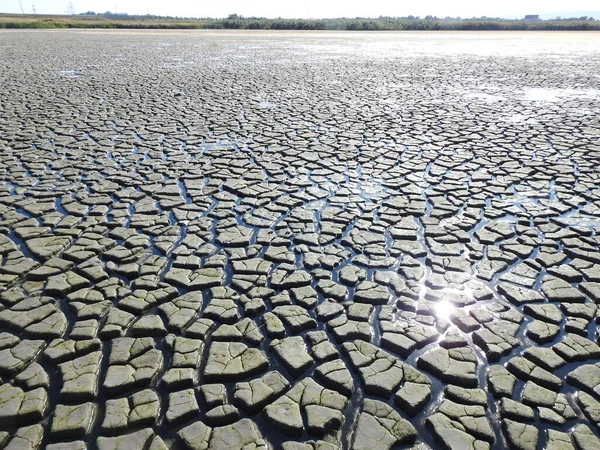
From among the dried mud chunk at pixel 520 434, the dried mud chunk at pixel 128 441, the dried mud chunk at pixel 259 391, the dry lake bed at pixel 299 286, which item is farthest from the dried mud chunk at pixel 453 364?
the dried mud chunk at pixel 128 441

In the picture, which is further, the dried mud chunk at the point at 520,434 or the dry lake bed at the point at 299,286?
the dry lake bed at the point at 299,286

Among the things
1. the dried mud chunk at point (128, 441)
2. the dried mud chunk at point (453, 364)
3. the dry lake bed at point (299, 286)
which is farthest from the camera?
the dried mud chunk at point (453, 364)

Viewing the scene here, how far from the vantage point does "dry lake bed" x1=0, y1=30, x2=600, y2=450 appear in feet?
7.29

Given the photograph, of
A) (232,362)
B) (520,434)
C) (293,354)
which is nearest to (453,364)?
(520,434)

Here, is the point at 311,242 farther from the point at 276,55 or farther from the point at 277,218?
the point at 276,55

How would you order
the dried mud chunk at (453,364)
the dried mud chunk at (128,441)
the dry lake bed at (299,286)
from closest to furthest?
the dried mud chunk at (128,441)
the dry lake bed at (299,286)
the dried mud chunk at (453,364)

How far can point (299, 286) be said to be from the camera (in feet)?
10.8

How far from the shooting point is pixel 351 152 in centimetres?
632

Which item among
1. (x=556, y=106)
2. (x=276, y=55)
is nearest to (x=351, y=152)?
(x=556, y=106)

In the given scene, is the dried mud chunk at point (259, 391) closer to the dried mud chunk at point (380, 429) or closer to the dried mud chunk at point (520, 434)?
the dried mud chunk at point (380, 429)

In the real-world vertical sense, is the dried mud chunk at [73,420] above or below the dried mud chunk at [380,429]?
below

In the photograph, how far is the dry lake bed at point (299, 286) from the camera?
2223 millimetres

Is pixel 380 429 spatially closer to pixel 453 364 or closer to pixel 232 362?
pixel 453 364

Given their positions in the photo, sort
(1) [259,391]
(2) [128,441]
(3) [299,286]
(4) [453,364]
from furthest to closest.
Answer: (3) [299,286] < (4) [453,364] < (1) [259,391] < (2) [128,441]
